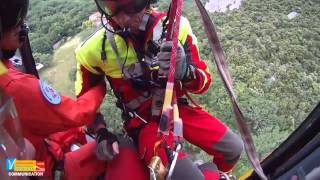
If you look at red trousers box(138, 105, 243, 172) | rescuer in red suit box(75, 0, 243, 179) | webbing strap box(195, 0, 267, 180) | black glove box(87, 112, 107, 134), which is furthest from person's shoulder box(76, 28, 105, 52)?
webbing strap box(195, 0, 267, 180)

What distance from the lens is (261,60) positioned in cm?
475

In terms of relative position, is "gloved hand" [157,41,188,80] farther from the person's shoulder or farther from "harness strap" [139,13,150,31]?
the person's shoulder

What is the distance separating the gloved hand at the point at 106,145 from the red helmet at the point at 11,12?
0.78 m

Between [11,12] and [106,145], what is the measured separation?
87 cm

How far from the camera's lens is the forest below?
282cm

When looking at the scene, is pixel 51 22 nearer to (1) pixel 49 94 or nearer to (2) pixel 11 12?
(1) pixel 49 94

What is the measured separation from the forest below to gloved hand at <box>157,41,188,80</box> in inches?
12.5

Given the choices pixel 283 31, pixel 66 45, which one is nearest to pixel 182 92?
pixel 283 31

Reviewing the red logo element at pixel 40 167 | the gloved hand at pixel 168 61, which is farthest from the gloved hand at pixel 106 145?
the gloved hand at pixel 168 61

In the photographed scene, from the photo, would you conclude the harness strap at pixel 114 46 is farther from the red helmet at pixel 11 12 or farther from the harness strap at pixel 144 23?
the red helmet at pixel 11 12

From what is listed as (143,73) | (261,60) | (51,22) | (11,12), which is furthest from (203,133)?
(51,22)

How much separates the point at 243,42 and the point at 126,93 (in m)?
3.23

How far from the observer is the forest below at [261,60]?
111 inches

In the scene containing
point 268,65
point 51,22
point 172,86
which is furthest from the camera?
point 51,22
